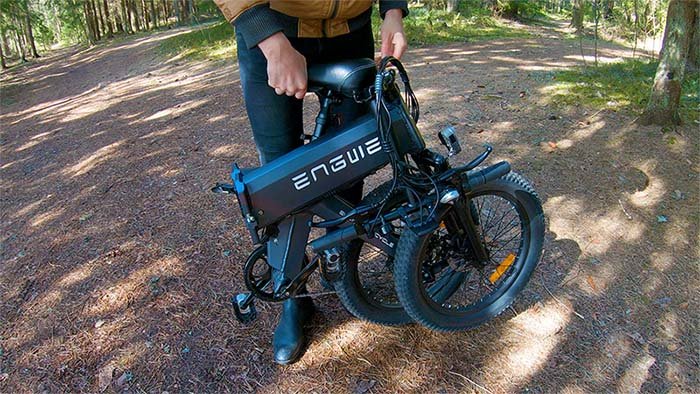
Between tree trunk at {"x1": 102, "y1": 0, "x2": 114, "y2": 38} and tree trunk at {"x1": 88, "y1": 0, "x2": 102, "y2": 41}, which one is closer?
tree trunk at {"x1": 88, "y1": 0, "x2": 102, "y2": 41}

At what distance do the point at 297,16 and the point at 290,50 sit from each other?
0.20 m

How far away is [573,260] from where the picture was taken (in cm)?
275

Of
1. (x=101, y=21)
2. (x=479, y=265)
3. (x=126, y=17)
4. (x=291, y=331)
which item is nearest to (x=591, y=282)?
(x=479, y=265)

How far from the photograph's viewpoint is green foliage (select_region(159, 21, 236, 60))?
11.2 meters

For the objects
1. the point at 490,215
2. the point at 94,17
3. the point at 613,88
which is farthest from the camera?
the point at 94,17

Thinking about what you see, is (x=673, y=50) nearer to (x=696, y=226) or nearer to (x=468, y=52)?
(x=696, y=226)

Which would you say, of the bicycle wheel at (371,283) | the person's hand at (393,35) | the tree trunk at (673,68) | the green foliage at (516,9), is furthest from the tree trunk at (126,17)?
the person's hand at (393,35)

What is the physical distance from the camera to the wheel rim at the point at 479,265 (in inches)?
82.2

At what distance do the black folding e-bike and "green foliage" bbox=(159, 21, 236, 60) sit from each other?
374 inches

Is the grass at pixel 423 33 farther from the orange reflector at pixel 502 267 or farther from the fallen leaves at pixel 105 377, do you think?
the fallen leaves at pixel 105 377

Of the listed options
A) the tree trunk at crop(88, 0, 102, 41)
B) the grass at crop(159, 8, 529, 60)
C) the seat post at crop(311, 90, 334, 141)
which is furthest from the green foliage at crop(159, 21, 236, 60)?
the tree trunk at crop(88, 0, 102, 41)

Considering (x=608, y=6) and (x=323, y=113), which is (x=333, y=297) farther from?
(x=608, y=6)

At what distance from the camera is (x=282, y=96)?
1866 millimetres

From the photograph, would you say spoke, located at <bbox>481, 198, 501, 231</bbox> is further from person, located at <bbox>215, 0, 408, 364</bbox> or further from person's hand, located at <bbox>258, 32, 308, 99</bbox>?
person's hand, located at <bbox>258, 32, 308, 99</bbox>
